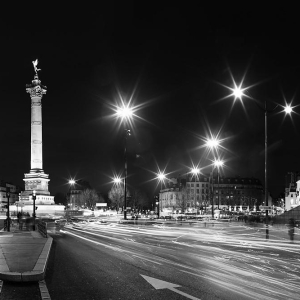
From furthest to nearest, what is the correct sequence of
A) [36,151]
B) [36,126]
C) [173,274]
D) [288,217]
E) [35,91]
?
[35,91] < [36,126] < [36,151] < [288,217] < [173,274]

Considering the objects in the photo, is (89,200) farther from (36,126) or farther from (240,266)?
(240,266)

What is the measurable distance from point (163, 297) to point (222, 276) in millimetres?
3285

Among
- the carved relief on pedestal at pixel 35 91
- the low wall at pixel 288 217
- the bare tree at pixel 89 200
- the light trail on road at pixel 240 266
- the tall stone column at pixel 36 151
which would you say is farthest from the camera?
the bare tree at pixel 89 200

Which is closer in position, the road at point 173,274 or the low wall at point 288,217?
the road at point 173,274

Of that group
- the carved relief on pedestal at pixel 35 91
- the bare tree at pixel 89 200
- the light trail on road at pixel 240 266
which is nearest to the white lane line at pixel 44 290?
the light trail on road at pixel 240 266

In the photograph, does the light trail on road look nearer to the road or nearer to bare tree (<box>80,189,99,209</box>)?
the road

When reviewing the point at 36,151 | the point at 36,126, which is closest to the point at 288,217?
the point at 36,151

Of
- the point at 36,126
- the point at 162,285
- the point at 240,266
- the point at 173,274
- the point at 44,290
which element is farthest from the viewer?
the point at 36,126

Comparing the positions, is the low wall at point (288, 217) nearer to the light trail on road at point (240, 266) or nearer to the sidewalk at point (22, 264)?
the light trail on road at point (240, 266)

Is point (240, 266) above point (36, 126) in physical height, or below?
below

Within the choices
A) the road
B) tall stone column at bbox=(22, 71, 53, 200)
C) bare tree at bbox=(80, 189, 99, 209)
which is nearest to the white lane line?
the road

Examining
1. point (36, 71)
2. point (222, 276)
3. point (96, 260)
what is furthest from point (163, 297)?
point (36, 71)

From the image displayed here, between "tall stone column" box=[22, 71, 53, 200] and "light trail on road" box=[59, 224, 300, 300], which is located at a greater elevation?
"tall stone column" box=[22, 71, 53, 200]

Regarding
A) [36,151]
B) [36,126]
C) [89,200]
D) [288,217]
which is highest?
[36,126]
